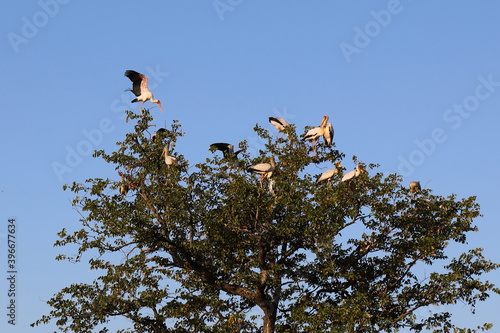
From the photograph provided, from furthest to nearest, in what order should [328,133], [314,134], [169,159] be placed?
[328,133] < [314,134] < [169,159]

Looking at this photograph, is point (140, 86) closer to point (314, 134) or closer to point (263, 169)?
point (263, 169)

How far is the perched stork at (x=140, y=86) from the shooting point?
25.5m

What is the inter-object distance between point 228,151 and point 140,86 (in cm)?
444

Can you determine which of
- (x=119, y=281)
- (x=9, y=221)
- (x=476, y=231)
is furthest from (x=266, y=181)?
(x=9, y=221)

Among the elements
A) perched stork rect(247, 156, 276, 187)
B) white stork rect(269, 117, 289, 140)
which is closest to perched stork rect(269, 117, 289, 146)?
white stork rect(269, 117, 289, 140)

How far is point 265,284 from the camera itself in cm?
2298

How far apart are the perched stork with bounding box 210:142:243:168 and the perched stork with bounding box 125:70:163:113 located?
132 inches

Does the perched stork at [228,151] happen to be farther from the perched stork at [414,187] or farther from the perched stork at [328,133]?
the perched stork at [414,187]

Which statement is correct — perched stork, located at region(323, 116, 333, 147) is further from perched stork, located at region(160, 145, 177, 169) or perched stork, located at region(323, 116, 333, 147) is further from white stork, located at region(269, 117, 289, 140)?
perched stork, located at region(160, 145, 177, 169)

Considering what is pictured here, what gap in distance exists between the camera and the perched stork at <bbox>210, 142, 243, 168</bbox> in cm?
2367

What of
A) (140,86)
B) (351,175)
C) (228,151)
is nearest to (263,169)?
→ (228,151)

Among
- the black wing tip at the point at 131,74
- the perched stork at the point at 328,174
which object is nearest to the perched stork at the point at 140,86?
the black wing tip at the point at 131,74

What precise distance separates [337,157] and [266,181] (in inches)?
129

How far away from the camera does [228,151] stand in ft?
79.3
